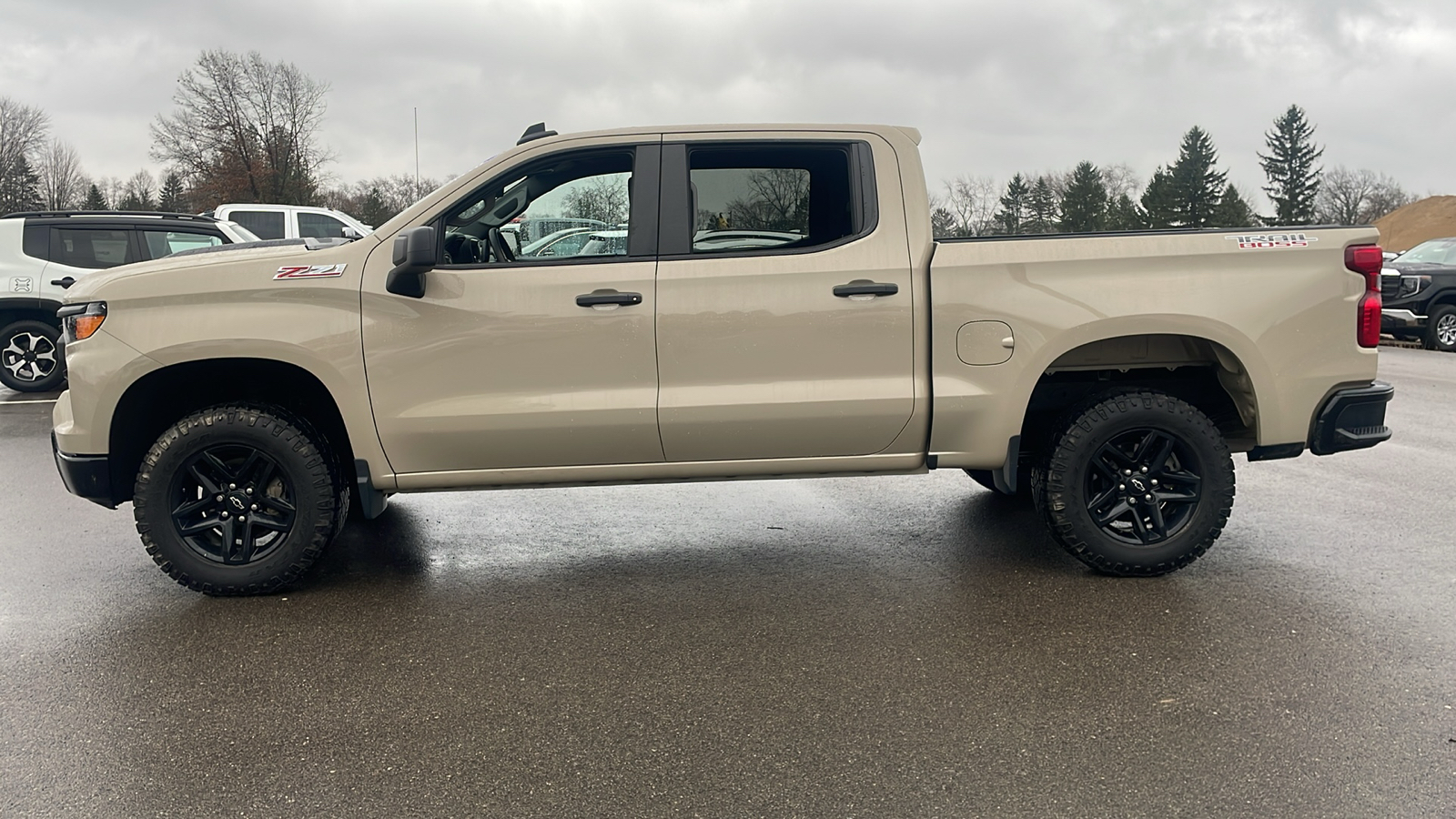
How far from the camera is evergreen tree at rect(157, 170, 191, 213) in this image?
60434 mm

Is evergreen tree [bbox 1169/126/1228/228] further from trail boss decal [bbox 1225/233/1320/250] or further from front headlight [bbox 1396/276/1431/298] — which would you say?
trail boss decal [bbox 1225/233/1320/250]

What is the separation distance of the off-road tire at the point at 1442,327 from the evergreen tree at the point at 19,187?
256 ft

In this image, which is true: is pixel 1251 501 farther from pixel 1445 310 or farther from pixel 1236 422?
pixel 1445 310

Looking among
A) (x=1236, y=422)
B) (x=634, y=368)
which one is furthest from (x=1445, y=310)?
(x=634, y=368)

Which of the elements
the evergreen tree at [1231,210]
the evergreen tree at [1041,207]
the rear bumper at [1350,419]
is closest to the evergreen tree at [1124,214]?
the evergreen tree at [1041,207]

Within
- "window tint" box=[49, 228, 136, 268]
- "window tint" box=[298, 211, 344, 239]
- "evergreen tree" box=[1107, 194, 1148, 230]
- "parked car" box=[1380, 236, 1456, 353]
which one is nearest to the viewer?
"window tint" box=[49, 228, 136, 268]

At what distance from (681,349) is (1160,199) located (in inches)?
3043

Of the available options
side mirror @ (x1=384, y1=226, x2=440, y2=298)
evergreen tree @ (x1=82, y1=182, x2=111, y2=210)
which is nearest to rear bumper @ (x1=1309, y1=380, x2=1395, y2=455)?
side mirror @ (x1=384, y1=226, x2=440, y2=298)

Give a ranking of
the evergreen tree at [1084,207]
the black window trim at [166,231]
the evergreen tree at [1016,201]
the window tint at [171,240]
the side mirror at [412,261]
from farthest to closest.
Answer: the evergreen tree at [1084,207] → the evergreen tree at [1016,201] → the window tint at [171,240] → the black window trim at [166,231] → the side mirror at [412,261]

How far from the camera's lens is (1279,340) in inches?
178

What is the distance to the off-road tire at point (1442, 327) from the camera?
16.1 metres

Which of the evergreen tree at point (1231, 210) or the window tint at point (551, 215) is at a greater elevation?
the evergreen tree at point (1231, 210)

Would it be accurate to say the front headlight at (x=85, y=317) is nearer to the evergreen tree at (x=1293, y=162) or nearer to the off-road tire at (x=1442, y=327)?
the off-road tire at (x=1442, y=327)

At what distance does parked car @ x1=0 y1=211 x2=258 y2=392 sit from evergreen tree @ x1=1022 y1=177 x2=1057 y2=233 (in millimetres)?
41110
